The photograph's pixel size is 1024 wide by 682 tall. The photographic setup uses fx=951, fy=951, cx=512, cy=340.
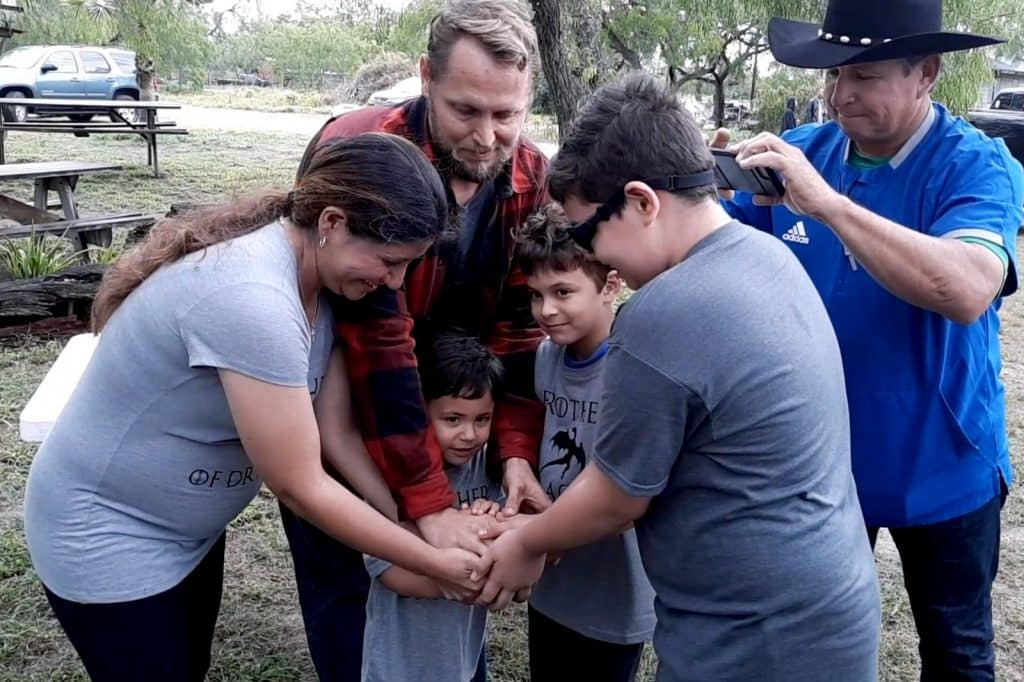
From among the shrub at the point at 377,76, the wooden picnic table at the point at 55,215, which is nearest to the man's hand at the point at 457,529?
the wooden picnic table at the point at 55,215

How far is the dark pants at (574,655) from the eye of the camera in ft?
6.81

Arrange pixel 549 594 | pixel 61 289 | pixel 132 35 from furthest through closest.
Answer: pixel 132 35, pixel 61 289, pixel 549 594

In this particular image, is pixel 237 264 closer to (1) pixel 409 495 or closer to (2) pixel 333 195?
(2) pixel 333 195

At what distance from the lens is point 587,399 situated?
1986mm

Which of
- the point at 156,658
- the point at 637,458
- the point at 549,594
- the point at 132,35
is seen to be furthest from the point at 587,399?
the point at 132,35

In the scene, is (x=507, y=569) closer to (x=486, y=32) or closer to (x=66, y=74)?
(x=486, y=32)

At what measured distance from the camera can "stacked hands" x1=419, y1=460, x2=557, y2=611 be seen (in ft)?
5.74

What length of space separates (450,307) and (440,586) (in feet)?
1.97

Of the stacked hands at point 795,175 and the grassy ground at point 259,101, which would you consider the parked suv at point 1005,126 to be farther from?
the grassy ground at point 259,101

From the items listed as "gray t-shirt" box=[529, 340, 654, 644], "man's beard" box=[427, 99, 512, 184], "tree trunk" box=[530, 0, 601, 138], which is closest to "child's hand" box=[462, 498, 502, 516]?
"gray t-shirt" box=[529, 340, 654, 644]

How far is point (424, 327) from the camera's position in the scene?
2061 mm

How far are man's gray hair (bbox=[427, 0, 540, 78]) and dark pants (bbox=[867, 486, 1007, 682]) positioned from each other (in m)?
1.29

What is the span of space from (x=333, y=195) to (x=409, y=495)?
637mm

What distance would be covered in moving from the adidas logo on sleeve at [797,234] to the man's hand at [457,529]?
34.9 inches
